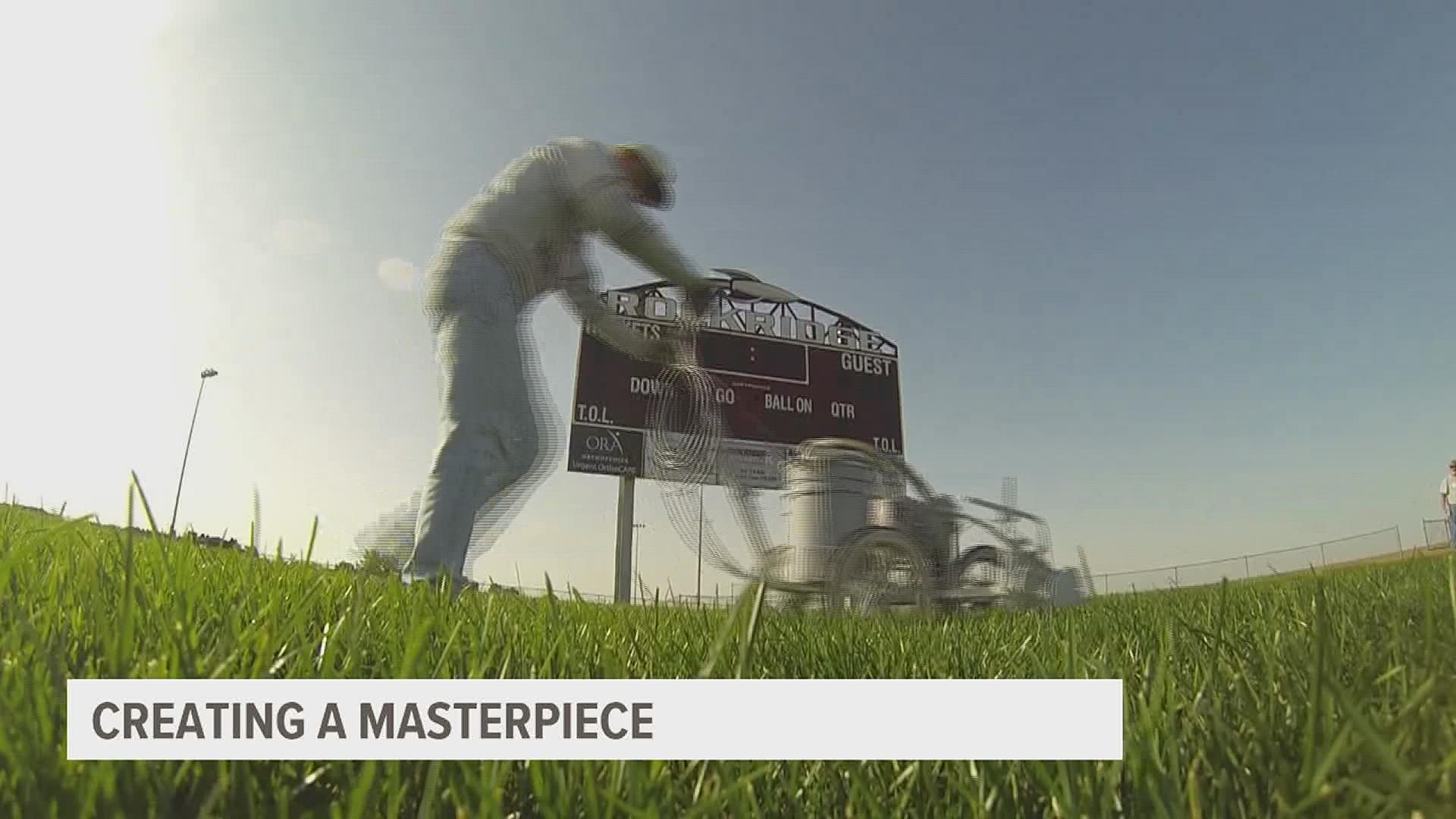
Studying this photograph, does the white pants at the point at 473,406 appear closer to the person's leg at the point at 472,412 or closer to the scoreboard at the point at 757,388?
the person's leg at the point at 472,412

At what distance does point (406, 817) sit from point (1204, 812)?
26.8 inches

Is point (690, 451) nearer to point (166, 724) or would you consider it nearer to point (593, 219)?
point (593, 219)

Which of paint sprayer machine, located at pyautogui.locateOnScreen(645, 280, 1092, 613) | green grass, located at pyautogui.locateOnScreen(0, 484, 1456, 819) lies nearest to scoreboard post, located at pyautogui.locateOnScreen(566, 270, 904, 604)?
paint sprayer machine, located at pyautogui.locateOnScreen(645, 280, 1092, 613)

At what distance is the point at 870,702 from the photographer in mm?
752

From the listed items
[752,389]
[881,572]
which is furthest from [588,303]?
[752,389]

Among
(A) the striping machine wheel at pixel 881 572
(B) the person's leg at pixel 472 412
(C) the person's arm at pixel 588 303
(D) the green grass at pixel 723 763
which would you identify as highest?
(C) the person's arm at pixel 588 303

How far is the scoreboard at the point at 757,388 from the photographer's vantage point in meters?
11.0

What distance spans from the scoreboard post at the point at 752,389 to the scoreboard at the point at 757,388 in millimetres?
13

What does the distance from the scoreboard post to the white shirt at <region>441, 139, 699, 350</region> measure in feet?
14.4

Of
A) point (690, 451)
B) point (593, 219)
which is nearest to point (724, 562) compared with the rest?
point (690, 451)

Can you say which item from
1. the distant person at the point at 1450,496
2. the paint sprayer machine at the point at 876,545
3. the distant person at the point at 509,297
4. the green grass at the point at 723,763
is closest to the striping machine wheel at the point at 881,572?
the paint sprayer machine at the point at 876,545

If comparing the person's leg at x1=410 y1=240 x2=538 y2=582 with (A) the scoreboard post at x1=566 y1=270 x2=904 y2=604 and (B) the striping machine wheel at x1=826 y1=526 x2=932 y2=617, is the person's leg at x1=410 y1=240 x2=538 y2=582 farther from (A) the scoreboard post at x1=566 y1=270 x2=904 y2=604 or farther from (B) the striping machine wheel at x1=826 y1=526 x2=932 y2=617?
(A) the scoreboard post at x1=566 y1=270 x2=904 y2=604

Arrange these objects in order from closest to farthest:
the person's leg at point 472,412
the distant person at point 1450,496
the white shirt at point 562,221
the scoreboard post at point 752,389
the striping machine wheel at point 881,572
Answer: the person's leg at point 472,412 < the white shirt at point 562,221 < the striping machine wheel at point 881,572 < the scoreboard post at point 752,389 < the distant person at point 1450,496

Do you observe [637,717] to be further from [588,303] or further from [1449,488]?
[1449,488]
